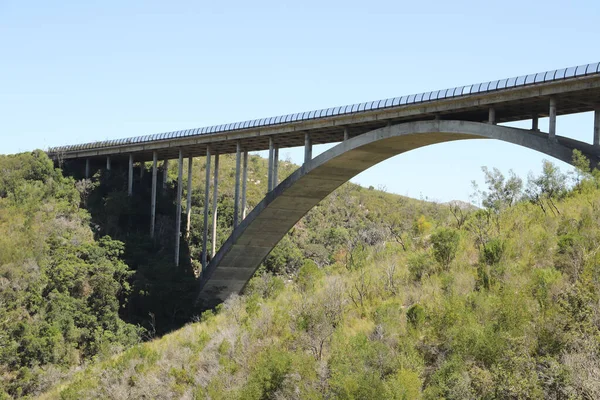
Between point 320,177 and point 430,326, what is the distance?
18030 millimetres

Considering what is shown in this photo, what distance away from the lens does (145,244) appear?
148ft

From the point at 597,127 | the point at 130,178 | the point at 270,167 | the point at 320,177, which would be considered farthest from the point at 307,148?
the point at 130,178

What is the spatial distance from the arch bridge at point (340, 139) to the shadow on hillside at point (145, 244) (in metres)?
1.17

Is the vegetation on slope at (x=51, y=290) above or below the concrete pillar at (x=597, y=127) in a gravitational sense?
below

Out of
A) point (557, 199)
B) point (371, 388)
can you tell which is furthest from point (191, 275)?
point (371, 388)

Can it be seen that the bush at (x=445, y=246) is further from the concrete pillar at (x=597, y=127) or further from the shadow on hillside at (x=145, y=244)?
the shadow on hillside at (x=145, y=244)

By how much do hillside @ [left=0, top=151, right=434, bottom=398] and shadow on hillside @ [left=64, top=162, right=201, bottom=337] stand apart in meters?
0.07

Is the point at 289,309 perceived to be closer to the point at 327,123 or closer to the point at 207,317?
the point at 207,317

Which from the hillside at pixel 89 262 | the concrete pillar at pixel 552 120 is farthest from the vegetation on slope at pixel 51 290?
the concrete pillar at pixel 552 120

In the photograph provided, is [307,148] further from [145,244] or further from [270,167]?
[145,244]

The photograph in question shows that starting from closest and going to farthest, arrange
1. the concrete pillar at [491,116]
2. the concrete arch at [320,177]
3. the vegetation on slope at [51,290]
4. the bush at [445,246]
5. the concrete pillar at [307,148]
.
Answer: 1. the bush at [445,246]
2. the concrete arch at [320,177]
3. the concrete pillar at [491,116]
4. the vegetation on slope at [51,290]
5. the concrete pillar at [307,148]

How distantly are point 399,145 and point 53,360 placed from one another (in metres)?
19.6

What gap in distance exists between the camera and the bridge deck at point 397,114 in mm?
25109

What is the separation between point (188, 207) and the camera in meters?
45.2
